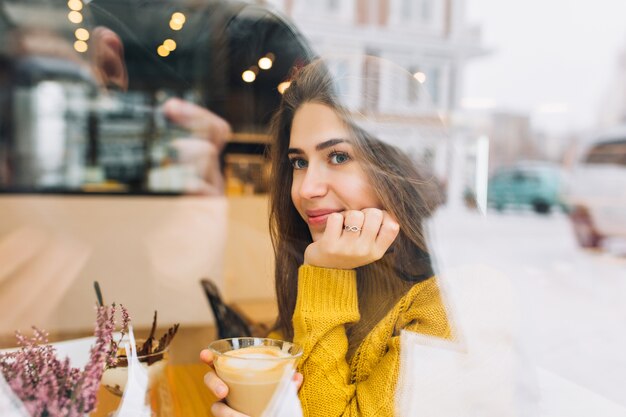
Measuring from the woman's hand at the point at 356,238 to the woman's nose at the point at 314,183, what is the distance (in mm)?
50

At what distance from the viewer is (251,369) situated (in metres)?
0.74

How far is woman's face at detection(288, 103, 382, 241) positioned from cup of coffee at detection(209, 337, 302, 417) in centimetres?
22

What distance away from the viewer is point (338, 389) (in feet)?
2.97

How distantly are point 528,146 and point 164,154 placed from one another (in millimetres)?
1958

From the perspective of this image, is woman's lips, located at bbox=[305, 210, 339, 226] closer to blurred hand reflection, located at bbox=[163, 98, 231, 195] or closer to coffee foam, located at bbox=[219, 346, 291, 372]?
coffee foam, located at bbox=[219, 346, 291, 372]

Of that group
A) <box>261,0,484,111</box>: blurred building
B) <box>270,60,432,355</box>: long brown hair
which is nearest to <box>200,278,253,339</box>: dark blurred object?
<box>270,60,432,355</box>: long brown hair

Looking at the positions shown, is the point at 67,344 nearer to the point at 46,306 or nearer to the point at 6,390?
the point at 6,390

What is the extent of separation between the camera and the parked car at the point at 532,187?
3.20m

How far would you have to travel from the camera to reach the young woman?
A: 2.95 ft

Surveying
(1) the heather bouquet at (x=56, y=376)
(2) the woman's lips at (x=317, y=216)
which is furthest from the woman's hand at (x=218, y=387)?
(2) the woman's lips at (x=317, y=216)

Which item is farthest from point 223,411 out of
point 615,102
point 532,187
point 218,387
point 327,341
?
point 532,187

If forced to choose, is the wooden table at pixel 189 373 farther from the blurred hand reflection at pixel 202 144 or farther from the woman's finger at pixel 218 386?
the blurred hand reflection at pixel 202 144

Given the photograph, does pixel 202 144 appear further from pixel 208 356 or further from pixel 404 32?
pixel 208 356

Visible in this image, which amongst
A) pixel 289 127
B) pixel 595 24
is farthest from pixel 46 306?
pixel 595 24
